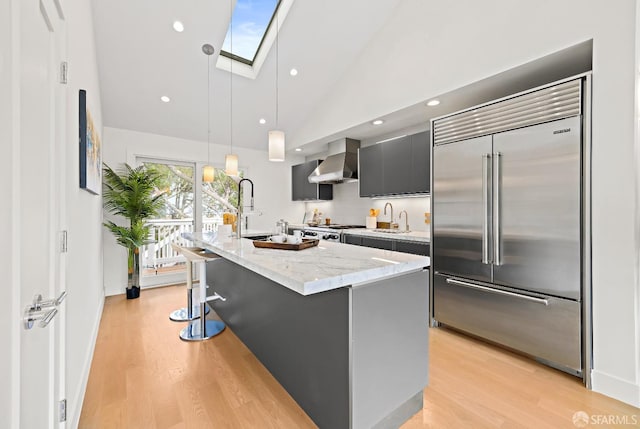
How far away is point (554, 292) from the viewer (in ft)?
6.83

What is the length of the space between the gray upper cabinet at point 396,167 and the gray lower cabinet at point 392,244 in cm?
69

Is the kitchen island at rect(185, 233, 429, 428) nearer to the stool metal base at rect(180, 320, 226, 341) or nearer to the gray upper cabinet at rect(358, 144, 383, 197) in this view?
the stool metal base at rect(180, 320, 226, 341)

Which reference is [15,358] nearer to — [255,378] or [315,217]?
[255,378]

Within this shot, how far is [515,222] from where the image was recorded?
89.7 inches

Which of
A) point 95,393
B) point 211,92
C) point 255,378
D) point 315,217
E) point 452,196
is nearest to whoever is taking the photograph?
point 95,393

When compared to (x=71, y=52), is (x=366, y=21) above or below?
above

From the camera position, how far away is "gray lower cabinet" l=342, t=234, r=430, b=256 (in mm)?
3066

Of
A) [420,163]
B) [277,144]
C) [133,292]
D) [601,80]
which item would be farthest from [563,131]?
[133,292]

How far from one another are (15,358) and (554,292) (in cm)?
297

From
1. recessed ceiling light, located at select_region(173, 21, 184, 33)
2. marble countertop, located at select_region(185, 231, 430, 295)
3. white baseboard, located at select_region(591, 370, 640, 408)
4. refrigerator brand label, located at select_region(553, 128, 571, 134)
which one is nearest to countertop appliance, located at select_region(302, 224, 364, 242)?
marble countertop, located at select_region(185, 231, 430, 295)

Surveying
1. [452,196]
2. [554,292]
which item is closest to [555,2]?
[452,196]

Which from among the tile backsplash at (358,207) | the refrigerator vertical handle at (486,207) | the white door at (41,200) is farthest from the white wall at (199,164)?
the refrigerator vertical handle at (486,207)

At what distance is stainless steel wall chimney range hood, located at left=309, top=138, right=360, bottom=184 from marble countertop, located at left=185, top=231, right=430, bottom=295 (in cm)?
269

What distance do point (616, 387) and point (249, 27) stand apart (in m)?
4.92
